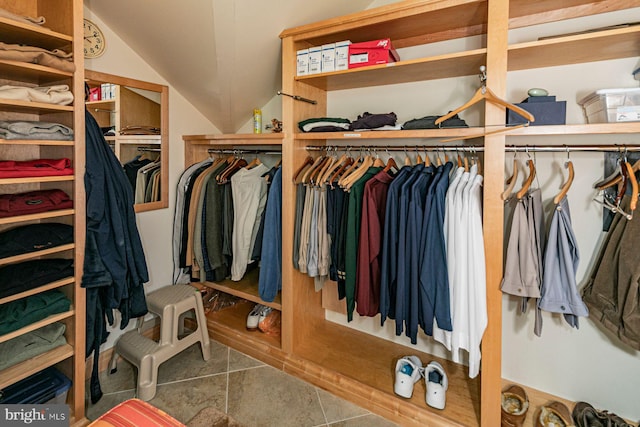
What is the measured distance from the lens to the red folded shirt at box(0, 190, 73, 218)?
1447 millimetres

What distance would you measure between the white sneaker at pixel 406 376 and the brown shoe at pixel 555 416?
614 mm

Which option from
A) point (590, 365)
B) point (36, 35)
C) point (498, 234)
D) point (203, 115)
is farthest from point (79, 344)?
point (590, 365)

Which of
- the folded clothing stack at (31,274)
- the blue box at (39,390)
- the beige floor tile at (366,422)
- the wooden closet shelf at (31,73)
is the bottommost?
the beige floor tile at (366,422)

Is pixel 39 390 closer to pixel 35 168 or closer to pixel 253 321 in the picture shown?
pixel 35 168

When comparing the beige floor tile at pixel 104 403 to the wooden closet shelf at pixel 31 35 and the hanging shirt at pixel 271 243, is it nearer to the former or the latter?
the hanging shirt at pixel 271 243

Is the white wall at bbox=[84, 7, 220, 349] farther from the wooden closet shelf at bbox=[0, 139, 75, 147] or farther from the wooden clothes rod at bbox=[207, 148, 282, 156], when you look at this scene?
the wooden closet shelf at bbox=[0, 139, 75, 147]

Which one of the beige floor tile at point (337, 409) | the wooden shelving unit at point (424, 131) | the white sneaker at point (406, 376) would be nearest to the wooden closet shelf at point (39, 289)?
the wooden shelving unit at point (424, 131)

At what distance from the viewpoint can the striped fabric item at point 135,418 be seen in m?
1.03

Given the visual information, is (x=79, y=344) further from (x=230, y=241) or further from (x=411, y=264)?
(x=411, y=264)

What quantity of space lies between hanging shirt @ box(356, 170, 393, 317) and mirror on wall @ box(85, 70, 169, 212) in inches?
61.5

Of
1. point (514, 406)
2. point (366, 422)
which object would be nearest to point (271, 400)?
point (366, 422)

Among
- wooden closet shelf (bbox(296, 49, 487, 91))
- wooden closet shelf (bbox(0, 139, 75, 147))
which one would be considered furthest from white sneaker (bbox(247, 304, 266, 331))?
wooden closet shelf (bbox(296, 49, 487, 91))

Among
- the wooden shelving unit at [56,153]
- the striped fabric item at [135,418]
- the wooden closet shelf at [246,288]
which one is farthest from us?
the wooden closet shelf at [246,288]

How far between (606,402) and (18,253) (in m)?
→ 2.89
